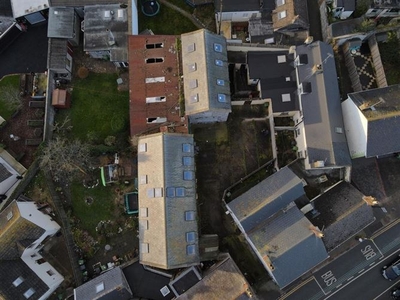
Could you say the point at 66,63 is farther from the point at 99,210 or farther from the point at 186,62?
the point at 99,210

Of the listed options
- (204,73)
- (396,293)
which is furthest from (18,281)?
(396,293)

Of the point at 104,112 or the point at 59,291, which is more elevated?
the point at 104,112

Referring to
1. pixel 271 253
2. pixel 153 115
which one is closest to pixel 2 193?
pixel 153 115

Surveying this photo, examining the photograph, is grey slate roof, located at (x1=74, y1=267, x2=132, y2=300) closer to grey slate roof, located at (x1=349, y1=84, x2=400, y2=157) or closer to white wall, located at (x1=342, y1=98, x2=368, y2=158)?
white wall, located at (x1=342, y1=98, x2=368, y2=158)

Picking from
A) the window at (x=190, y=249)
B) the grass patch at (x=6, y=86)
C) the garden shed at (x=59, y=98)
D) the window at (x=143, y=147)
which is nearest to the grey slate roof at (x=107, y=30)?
the garden shed at (x=59, y=98)

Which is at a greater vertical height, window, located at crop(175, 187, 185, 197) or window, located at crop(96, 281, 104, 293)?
window, located at crop(175, 187, 185, 197)

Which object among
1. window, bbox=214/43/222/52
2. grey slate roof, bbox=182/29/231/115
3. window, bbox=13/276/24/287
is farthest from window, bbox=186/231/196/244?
window, bbox=214/43/222/52
